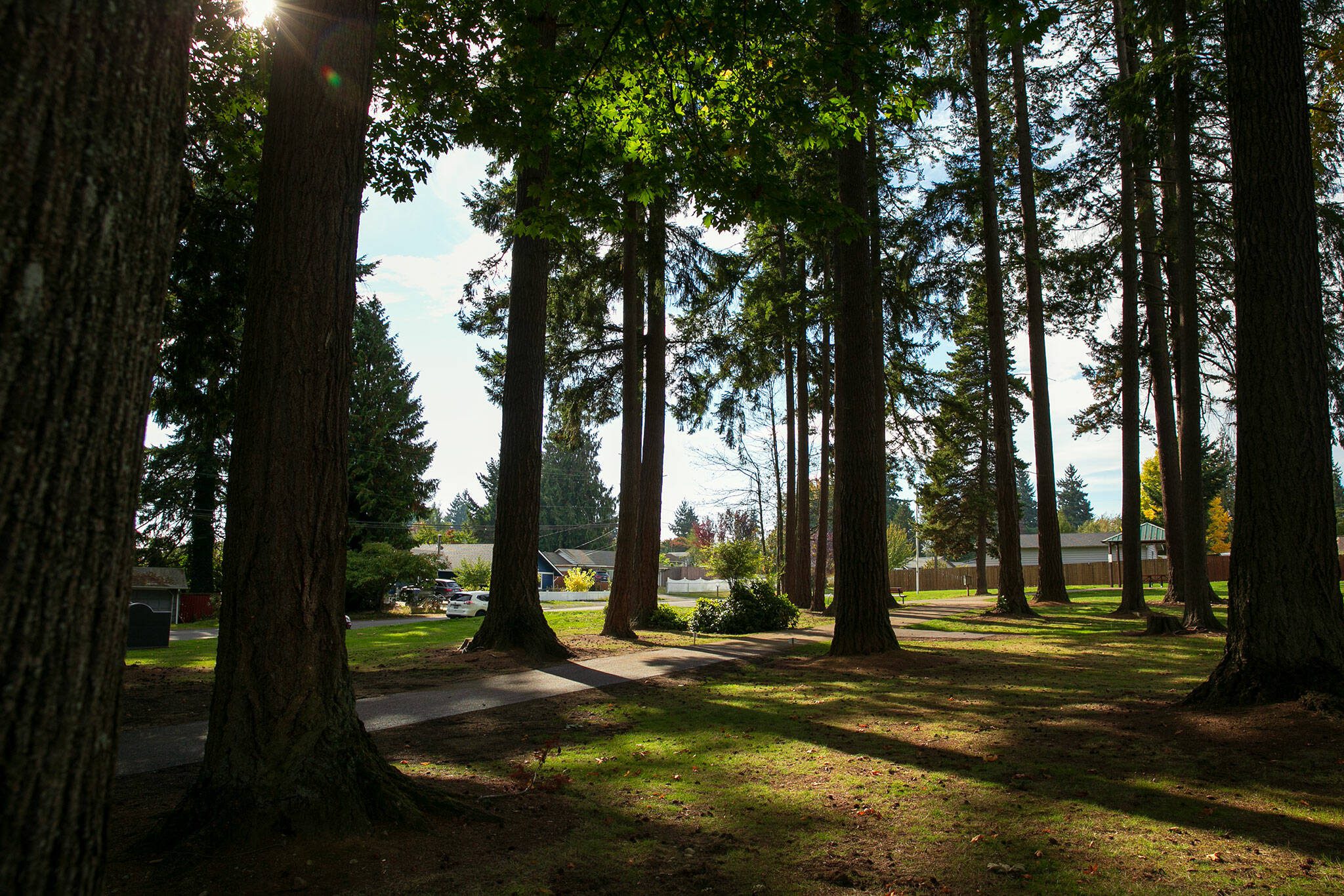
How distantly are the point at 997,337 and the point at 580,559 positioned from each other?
56.2 meters

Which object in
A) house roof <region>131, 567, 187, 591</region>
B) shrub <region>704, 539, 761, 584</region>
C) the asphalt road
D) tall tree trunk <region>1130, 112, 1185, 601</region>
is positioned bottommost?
the asphalt road

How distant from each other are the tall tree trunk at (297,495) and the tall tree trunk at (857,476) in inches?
308

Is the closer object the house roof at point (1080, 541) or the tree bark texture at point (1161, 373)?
the tree bark texture at point (1161, 373)

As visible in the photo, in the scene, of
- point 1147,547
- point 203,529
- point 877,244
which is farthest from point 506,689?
point 1147,547

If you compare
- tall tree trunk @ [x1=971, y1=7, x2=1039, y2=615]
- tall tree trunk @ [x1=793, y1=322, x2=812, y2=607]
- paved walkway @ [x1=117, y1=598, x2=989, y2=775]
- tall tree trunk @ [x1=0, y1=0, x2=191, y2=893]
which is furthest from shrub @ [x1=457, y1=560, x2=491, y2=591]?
tall tree trunk @ [x1=0, y1=0, x2=191, y2=893]

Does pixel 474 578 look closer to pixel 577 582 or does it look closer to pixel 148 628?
pixel 577 582

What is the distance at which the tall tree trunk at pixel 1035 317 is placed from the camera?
19703 mm

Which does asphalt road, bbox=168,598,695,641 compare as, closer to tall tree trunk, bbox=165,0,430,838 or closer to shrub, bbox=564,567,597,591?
shrub, bbox=564,567,597,591

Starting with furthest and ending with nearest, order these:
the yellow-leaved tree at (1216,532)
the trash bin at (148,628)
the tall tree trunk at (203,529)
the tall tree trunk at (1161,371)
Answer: the yellow-leaved tree at (1216,532), the tall tree trunk at (203,529), the tall tree trunk at (1161,371), the trash bin at (148,628)

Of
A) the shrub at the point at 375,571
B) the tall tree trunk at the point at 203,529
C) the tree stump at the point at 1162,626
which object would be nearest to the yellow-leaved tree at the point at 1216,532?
the tree stump at the point at 1162,626

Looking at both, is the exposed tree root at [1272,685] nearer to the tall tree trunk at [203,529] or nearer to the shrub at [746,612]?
the shrub at [746,612]

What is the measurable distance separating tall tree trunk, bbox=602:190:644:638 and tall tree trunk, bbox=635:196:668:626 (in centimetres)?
77

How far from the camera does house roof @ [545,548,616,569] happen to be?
2744 inches

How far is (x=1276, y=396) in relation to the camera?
249 inches
